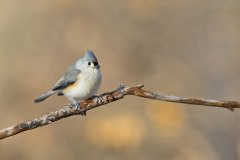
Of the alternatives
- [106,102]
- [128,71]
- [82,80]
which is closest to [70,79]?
[82,80]

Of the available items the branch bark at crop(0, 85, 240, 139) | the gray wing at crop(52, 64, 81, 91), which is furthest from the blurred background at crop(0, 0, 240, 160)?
the branch bark at crop(0, 85, 240, 139)

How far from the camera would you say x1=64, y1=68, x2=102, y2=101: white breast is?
4062 millimetres

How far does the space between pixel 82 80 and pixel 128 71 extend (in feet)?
16.5

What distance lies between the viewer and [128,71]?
9180 millimetres

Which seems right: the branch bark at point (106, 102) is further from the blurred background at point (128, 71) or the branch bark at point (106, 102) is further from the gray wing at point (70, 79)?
the blurred background at point (128, 71)

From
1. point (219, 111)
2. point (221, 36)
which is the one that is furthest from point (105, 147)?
point (221, 36)

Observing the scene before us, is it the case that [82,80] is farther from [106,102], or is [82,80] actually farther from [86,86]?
[106,102]

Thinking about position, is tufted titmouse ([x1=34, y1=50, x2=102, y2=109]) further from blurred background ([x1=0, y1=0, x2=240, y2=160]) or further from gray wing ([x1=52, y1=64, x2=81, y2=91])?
blurred background ([x1=0, y1=0, x2=240, y2=160])

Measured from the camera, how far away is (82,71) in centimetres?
422

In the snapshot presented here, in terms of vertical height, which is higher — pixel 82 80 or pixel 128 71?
pixel 128 71

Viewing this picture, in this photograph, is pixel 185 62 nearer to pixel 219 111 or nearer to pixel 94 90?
pixel 219 111

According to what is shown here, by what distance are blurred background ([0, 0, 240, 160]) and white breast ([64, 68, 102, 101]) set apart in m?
3.02

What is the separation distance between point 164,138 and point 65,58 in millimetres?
2526

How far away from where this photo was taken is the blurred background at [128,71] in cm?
754
